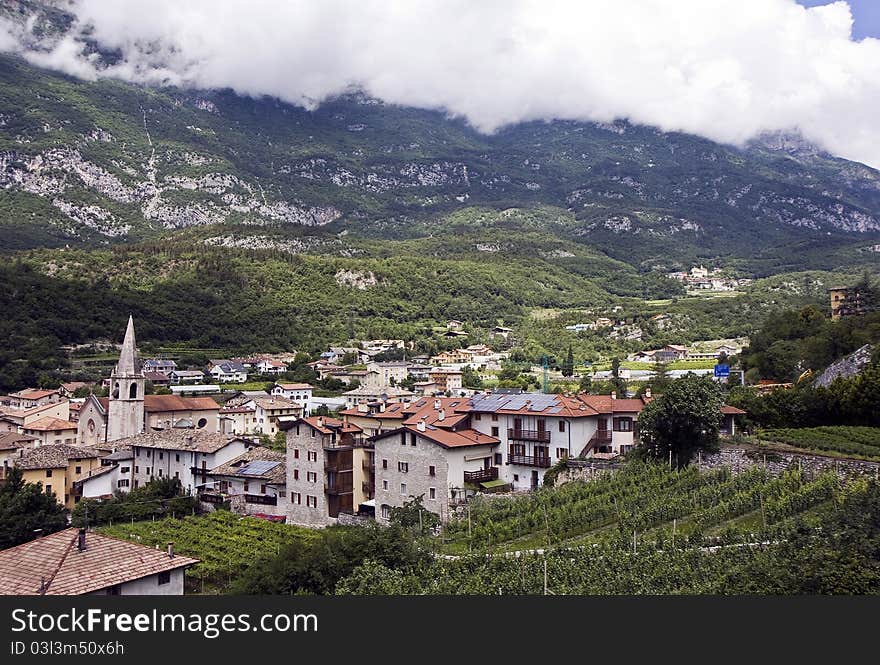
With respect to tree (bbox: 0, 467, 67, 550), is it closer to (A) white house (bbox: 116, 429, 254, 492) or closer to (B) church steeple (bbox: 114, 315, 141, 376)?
(A) white house (bbox: 116, 429, 254, 492)

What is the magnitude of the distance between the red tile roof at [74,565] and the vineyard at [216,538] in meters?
9.91

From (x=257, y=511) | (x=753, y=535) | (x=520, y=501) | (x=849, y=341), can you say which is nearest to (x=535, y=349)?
(x=849, y=341)

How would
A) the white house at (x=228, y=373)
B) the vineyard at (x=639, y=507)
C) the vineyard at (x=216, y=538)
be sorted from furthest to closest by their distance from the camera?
the white house at (x=228, y=373) → the vineyard at (x=216, y=538) → the vineyard at (x=639, y=507)

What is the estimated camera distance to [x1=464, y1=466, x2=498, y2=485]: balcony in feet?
138

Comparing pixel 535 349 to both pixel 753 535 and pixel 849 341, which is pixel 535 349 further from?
pixel 753 535

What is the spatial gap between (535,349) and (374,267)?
197 feet

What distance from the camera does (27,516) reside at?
42875mm

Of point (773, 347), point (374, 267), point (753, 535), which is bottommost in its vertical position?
point (753, 535)

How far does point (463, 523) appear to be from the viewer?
34781 millimetres

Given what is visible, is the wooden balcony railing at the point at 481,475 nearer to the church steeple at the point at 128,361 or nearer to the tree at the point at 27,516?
the tree at the point at 27,516

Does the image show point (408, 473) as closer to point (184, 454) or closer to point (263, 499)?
point (263, 499)

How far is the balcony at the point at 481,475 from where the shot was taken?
138 feet

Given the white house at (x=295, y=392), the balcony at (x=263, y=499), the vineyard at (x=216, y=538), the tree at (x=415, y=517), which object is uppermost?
the white house at (x=295, y=392)

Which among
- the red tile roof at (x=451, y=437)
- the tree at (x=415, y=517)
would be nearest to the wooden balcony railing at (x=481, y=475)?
the red tile roof at (x=451, y=437)
